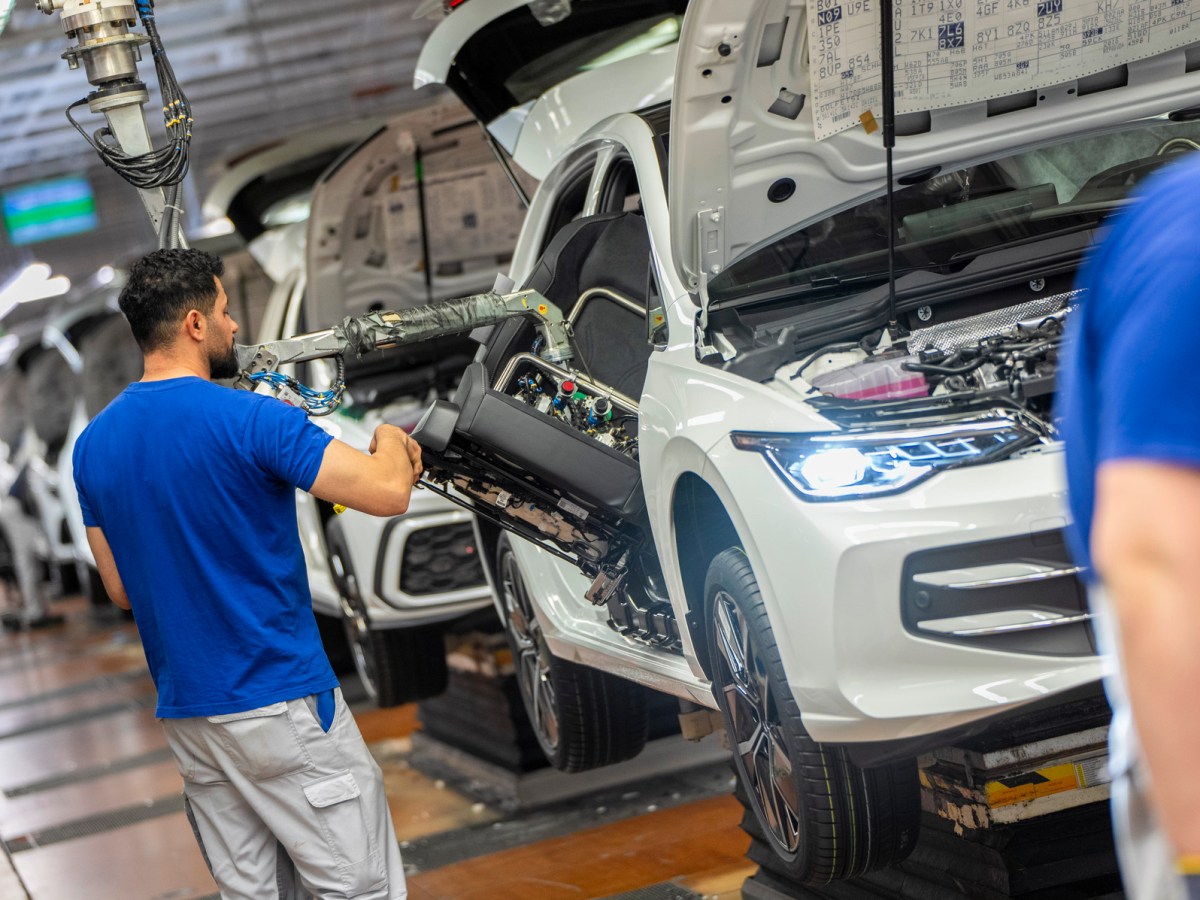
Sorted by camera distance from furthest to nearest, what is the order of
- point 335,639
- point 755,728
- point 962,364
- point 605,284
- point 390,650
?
point 335,639
point 390,650
point 605,284
point 755,728
point 962,364

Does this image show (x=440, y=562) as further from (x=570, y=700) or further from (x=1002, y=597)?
(x=1002, y=597)

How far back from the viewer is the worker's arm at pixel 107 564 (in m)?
3.72

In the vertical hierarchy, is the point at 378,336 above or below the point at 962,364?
above

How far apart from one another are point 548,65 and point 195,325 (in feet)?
7.74

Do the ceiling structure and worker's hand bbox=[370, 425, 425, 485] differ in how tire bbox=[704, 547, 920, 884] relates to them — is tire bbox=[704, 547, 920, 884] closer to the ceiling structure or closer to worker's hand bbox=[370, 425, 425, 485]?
worker's hand bbox=[370, 425, 425, 485]

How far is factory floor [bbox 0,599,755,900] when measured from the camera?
18.6ft

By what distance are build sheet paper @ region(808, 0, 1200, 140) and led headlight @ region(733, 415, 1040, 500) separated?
3.54 feet

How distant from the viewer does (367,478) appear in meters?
3.38

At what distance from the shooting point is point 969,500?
2973mm

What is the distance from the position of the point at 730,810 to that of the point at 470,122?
10.7 ft

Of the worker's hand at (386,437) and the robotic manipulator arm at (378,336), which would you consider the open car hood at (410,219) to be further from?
the worker's hand at (386,437)

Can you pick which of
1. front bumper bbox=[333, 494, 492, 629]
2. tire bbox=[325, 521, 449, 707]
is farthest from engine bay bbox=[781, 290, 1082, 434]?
tire bbox=[325, 521, 449, 707]

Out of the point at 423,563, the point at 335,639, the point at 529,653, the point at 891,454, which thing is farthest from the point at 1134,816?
the point at 335,639

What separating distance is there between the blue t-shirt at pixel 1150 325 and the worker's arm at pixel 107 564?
2822mm
